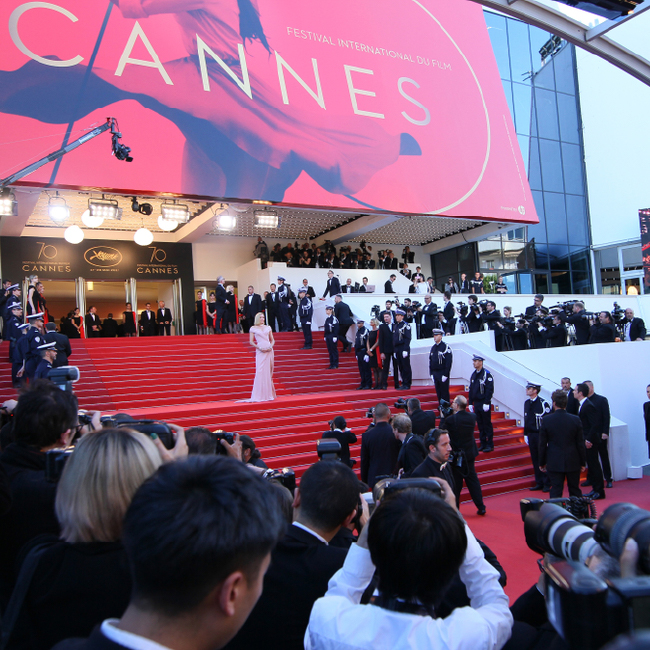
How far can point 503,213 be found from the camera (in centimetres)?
2017

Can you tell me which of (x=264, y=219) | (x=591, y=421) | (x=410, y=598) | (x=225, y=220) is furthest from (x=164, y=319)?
(x=410, y=598)

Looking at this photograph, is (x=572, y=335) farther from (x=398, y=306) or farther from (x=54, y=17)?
(x=54, y=17)

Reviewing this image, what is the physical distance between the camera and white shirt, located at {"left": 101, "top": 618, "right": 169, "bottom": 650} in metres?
0.94

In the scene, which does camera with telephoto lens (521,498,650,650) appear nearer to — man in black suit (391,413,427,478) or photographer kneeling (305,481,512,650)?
photographer kneeling (305,481,512,650)

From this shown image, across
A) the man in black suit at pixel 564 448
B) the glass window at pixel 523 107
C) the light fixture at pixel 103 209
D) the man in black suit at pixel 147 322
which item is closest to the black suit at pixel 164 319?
the man in black suit at pixel 147 322

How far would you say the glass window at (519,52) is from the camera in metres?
27.9

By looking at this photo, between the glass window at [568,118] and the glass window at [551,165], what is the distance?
889 millimetres

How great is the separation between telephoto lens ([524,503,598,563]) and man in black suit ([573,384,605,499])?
787cm

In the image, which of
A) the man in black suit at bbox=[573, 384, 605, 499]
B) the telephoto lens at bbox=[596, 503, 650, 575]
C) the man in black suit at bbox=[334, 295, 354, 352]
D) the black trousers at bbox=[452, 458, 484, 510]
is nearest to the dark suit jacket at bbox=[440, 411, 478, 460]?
the black trousers at bbox=[452, 458, 484, 510]

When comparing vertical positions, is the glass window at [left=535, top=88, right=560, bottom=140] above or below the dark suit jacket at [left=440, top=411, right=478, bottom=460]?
above

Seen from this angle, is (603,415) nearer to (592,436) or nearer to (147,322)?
(592,436)

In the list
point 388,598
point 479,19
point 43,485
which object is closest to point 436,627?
point 388,598

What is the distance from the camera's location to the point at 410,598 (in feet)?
4.65

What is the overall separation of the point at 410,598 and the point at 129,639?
0.73 m
